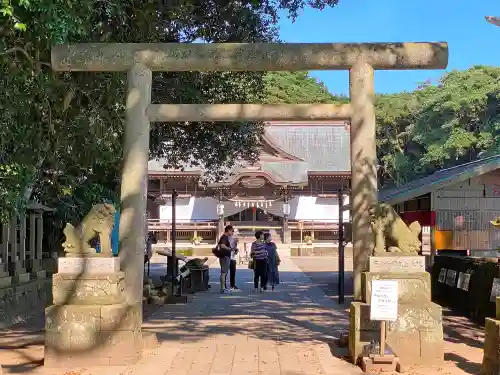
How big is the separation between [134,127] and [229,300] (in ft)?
22.3

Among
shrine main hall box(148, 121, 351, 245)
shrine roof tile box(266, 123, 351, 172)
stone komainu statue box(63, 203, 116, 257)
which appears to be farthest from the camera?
shrine roof tile box(266, 123, 351, 172)

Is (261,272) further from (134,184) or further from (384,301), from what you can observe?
(384,301)

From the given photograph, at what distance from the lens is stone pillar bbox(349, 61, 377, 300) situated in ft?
26.3

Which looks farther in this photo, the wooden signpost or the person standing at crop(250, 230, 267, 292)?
the person standing at crop(250, 230, 267, 292)

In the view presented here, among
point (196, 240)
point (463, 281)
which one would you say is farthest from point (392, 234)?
point (196, 240)

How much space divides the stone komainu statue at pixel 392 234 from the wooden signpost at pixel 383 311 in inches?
31.4

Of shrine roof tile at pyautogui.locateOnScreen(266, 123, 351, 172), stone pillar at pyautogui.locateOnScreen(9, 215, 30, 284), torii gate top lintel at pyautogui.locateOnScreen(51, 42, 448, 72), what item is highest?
shrine roof tile at pyautogui.locateOnScreen(266, 123, 351, 172)

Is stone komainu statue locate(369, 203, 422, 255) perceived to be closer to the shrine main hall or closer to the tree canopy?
the shrine main hall

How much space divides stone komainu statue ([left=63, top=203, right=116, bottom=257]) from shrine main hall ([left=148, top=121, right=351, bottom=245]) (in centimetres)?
2961

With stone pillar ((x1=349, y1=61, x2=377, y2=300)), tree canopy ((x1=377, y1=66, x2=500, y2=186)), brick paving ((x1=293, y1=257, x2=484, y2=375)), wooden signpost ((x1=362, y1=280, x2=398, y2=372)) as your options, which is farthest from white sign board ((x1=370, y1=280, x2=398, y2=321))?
tree canopy ((x1=377, y1=66, x2=500, y2=186))

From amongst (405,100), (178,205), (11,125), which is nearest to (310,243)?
(178,205)

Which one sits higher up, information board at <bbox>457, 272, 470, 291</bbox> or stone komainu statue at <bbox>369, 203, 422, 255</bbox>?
stone komainu statue at <bbox>369, 203, 422, 255</bbox>

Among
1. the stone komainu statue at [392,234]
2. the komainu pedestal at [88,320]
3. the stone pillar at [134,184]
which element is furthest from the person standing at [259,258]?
the komainu pedestal at [88,320]

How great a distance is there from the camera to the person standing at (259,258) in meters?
15.5
